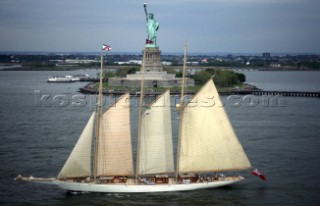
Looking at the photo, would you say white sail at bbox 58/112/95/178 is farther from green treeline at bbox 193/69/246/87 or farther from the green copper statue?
green treeline at bbox 193/69/246/87

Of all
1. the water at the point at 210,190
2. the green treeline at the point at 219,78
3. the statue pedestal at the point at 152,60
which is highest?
the statue pedestal at the point at 152,60

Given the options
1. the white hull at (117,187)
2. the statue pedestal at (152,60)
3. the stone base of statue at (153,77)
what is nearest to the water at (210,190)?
the white hull at (117,187)

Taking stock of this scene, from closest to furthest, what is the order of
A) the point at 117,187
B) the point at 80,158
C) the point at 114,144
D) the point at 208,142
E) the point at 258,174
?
the point at 117,187 < the point at 80,158 < the point at 114,144 < the point at 258,174 < the point at 208,142

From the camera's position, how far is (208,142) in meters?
26.1

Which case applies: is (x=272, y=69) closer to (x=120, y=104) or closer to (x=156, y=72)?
(x=156, y=72)

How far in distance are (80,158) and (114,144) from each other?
177 cm

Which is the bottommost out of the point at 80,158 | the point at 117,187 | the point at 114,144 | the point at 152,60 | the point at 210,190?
the point at 210,190

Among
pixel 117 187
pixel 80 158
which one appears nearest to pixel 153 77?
pixel 80 158

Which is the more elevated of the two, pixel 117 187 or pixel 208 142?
pixel 208 142

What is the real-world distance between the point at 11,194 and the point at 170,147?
7784 millimetres

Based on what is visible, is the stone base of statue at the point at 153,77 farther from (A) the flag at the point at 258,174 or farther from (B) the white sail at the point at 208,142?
(A) the flag at the point at 258,174

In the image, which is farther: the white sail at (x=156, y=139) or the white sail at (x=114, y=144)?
the white sail at (x=156, y=139)

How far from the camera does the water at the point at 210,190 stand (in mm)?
24281

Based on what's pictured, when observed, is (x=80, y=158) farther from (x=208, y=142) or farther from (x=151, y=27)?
(x=151, y=27)
